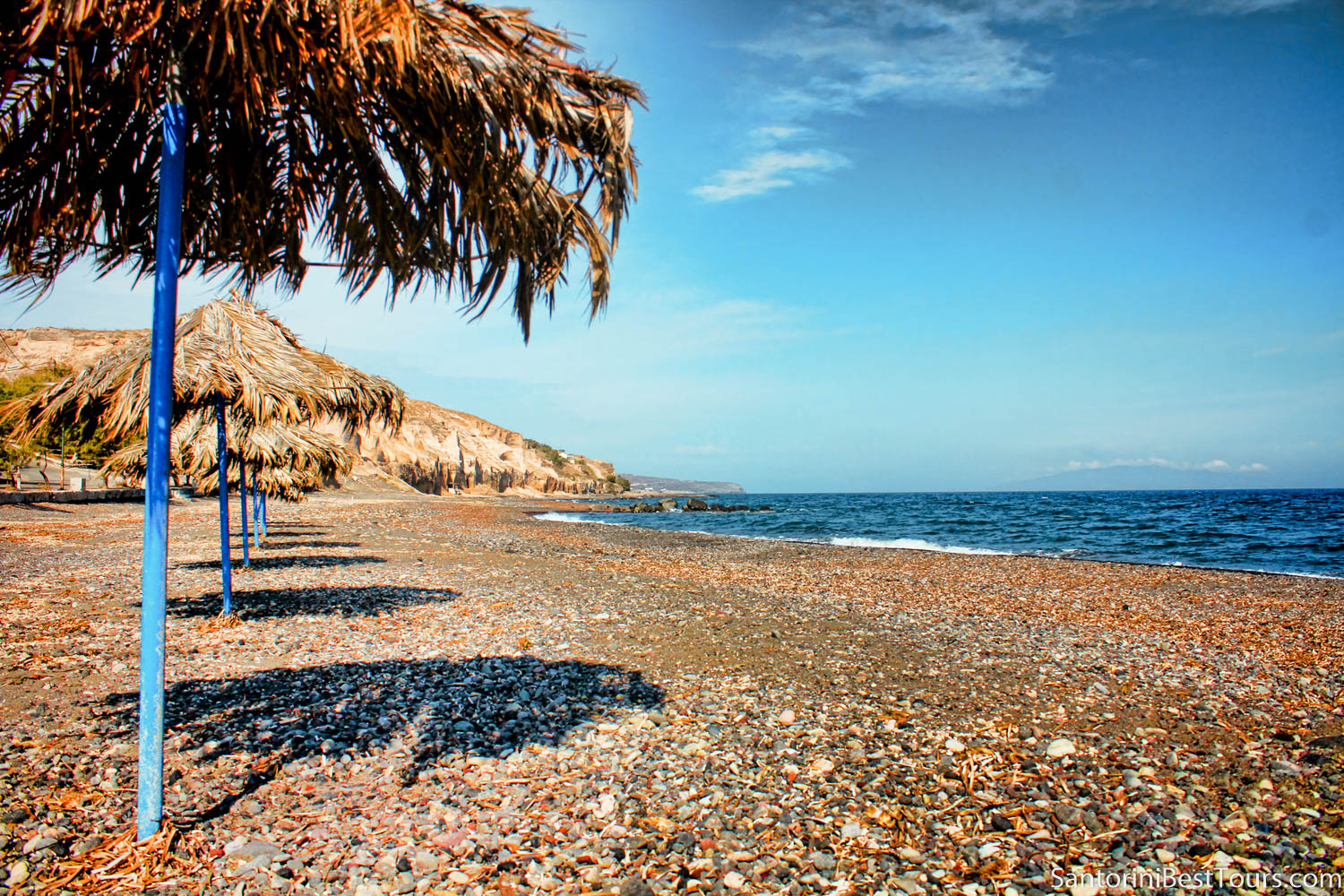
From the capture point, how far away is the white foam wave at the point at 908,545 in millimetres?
26812

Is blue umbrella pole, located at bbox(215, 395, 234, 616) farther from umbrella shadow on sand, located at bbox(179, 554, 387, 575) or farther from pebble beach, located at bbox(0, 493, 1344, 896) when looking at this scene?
umbrella shadow on sand, located at bbox(179, 554, 387, 575)

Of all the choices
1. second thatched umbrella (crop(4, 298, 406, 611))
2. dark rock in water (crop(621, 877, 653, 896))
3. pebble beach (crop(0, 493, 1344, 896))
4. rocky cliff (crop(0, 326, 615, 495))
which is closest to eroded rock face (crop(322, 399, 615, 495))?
rocky cliff (crop(0, 326, 615, 495))

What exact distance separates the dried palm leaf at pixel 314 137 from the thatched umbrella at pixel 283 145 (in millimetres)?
10

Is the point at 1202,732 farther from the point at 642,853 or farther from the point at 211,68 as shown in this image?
the point at 211,68

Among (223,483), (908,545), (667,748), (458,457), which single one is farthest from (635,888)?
(458,457)

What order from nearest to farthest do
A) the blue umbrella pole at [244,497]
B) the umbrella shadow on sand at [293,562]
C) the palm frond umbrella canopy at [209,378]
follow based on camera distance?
the palm frond umbrella canopy at [209,378] → the blue umbrella pole at [244,497] → the umbrella shadow on sand at [293,562]

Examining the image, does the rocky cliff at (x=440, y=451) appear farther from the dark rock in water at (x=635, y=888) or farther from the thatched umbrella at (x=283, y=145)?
the dark rock in water at (x=635, y=888)

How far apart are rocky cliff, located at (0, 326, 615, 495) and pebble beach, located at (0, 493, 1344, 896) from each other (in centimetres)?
5222

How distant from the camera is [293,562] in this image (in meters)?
16.0

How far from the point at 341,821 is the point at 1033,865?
13.8 feet

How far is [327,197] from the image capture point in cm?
396

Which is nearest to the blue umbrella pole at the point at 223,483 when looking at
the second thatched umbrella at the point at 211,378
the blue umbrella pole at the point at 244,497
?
the second thatched umbrella at the point at 211,378

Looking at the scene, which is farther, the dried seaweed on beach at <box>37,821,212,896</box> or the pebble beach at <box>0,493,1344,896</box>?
the pebble beach at <box>0,493,1344,896</box>

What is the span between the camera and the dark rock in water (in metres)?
3.52
